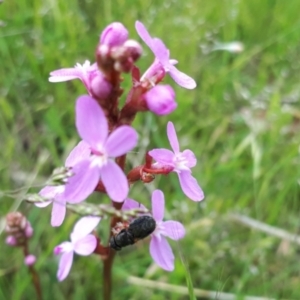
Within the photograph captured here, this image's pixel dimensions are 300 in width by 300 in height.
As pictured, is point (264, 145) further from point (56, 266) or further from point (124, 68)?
point (124, 68)

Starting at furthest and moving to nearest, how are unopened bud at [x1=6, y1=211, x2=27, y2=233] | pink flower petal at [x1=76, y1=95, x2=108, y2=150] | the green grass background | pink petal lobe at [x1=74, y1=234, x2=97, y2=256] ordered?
the green grass background, unopened bud at [x1=6, y1=211, x2=27, y2=233], pink petal lobe at [x1=74, y1=234, x2=97, y2=256], pink flower petal at [x1=76, y1=95, x2=108, y2=150]

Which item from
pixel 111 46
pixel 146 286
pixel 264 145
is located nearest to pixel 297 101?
pixel 264 145

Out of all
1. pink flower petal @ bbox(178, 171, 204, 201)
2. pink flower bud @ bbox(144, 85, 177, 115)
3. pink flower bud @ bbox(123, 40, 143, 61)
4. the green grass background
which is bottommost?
the green grass background

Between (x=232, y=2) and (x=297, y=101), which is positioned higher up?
(x=232, y=2)

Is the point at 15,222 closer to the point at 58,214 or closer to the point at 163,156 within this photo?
the point at 58,214

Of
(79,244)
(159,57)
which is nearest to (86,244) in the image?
(79,244)

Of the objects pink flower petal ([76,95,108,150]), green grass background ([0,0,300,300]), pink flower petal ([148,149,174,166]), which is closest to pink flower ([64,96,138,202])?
pink flower petal ([76,95,108,150])

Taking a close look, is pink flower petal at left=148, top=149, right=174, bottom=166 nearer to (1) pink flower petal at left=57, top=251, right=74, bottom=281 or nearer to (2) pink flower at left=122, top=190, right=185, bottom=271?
(2) pink flower at left=122, top=190, right=185, bottom=271
